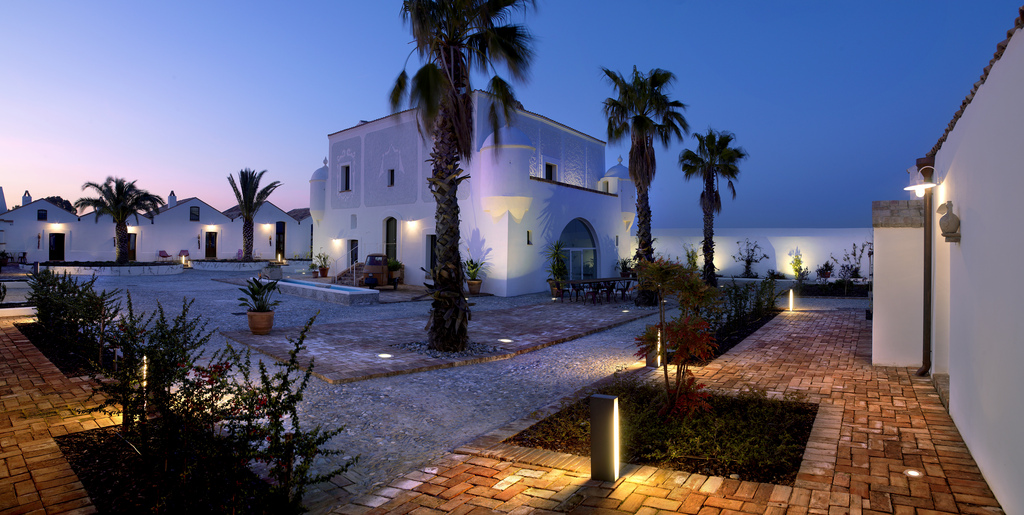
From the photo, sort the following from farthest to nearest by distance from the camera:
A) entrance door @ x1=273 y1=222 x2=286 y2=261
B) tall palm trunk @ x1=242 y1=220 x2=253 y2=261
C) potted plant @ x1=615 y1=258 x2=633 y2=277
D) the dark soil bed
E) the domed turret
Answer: entrance door @ x1=273 y1=222 x2=286 y2=261 < tall palm trunk @ x1=242 y1=220 x2=253 y2=261 < the domed turret < potted plant @ x1=615 y1=258 x2=633 y2=277 < the dark soil bed

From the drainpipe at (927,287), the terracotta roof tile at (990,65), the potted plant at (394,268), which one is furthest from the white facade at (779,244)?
the terracotta roof tile at (990,65)

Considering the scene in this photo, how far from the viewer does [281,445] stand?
2939 millimetres

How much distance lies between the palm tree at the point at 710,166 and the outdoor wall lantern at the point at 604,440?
69.3 ft

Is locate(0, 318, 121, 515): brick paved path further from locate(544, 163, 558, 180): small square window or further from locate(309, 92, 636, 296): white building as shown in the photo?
locate(544, 163, 558, 180): small square window

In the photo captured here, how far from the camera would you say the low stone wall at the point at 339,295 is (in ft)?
52.7

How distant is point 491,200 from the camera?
1836cm

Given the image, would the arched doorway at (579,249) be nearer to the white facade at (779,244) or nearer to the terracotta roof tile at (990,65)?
the white facade at (779,244)

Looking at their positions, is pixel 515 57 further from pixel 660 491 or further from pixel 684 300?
pixel 660 491

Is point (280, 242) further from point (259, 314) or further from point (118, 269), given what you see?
point (259, 314)

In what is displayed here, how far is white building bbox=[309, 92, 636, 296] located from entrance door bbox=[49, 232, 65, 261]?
79.2 ft

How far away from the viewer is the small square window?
23.1 meters

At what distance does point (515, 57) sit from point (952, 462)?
26.2ft

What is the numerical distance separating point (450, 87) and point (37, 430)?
6896mm

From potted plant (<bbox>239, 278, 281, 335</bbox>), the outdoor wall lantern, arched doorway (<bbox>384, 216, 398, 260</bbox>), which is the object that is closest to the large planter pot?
potted plant (<bbox>239, 278, 281, 335</bbox>)
